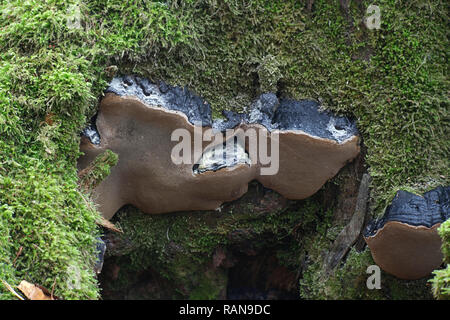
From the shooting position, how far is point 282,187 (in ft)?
10.2

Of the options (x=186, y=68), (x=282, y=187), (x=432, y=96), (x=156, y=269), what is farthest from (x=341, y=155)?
(x=156, y=269)

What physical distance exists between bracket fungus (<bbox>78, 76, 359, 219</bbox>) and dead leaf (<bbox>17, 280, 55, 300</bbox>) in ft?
2.80

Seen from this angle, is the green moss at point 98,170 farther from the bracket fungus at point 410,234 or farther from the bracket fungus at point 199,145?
the bracket fungus at point 410,234

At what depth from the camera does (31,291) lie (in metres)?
1.95

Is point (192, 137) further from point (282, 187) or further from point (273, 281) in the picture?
point (273, 281)

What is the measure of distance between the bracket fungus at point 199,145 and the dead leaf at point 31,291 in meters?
0.85

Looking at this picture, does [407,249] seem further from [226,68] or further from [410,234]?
[226,68]

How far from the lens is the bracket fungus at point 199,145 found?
2.73 meters

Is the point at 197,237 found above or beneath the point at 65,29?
beneath

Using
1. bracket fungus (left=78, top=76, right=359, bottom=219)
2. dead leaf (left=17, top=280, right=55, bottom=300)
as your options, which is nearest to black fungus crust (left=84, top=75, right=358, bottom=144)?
bracket fungus (left=78, top=76, right=359, bottom=219)

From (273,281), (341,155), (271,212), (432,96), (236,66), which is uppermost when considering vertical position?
(236,66)

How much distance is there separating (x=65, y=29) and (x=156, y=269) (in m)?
1.96

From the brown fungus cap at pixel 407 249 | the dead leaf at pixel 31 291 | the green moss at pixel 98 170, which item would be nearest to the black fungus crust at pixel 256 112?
the green moss at pixel 98 170

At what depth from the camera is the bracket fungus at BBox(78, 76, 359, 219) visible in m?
2.73
